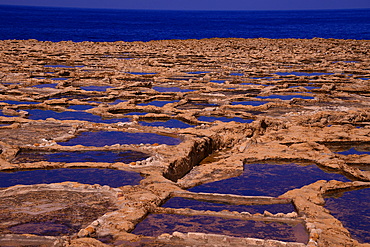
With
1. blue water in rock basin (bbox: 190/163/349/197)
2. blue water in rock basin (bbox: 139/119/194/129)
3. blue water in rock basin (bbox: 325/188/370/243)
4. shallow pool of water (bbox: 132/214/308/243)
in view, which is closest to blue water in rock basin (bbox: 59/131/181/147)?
blue water in rock basin (bbox: 139/119/194/129)

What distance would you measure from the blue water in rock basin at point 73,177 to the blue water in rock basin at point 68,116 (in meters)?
2.07

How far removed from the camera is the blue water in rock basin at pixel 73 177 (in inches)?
161

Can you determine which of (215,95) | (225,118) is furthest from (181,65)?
(225,118)

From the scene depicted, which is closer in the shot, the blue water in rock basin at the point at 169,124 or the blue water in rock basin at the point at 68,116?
the blue water in rock basin at the point at 169,124

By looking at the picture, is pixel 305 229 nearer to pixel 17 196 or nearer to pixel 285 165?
pixel 285 165

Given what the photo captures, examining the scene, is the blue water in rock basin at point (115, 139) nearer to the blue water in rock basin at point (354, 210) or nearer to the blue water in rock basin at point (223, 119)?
the blue water in rock basin at point (223, 119)

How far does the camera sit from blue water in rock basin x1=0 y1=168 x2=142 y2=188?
410 centimetres

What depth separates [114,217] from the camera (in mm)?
3230

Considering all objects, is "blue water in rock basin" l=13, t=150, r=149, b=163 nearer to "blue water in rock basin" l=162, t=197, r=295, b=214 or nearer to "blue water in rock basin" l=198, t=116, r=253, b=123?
"blue water in rock basin" l=162, t=197, r=295, b=214

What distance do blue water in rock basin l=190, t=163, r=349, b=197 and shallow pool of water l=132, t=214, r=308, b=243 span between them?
802 mm

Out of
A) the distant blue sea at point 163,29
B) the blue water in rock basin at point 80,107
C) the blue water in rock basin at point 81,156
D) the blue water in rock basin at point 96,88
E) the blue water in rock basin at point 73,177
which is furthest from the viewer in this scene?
the distant blue sea at point 163,29

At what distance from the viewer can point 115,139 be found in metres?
5.45

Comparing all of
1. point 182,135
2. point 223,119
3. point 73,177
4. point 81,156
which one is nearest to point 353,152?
point 182,135

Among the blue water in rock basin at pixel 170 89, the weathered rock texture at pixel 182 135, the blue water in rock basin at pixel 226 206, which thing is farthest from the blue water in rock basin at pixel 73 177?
the blue water in rock basin at pixel 170 89
